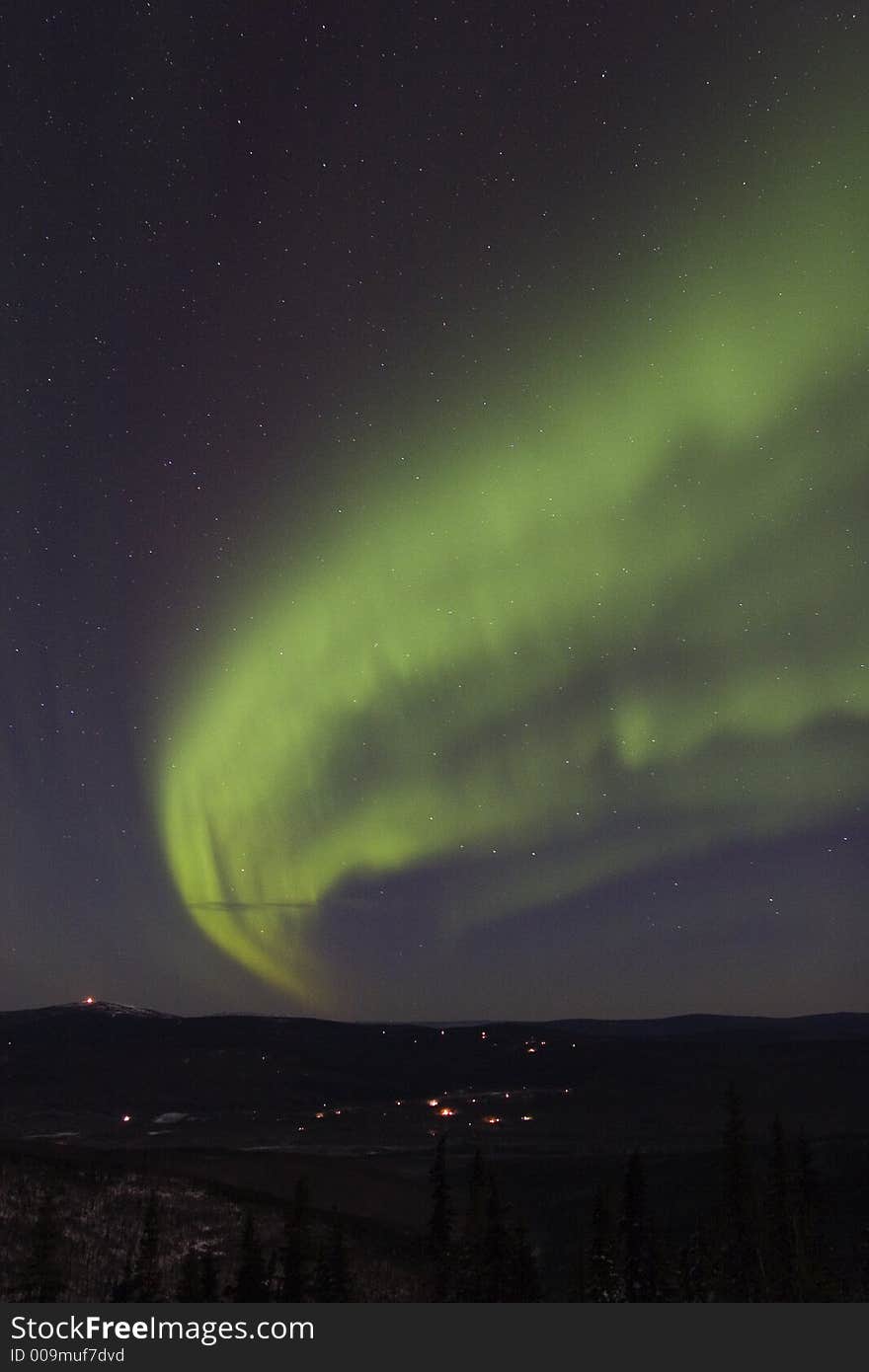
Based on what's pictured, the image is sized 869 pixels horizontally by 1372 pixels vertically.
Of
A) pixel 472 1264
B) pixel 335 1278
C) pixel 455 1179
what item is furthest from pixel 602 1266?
pixel 455 1179

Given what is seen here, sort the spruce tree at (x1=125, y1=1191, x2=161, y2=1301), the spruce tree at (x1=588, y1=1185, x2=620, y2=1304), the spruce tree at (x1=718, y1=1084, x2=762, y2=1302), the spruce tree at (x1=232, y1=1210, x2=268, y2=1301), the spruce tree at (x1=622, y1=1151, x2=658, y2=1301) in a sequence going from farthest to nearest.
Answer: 1. the spruce tree at (x1=718, y1=1084, x2=762, y2=1302)
2. the spruce tree at (x1=125, y1=1191, x2=161, y2=1301)
3. the spruce tree at (x1=622, y1=1151, x2=658, y2=1301)
4. the spruce tree at (x1=588, y1=1185, x2=620, y2=1304)
5. the spruce tree at (x1=232, y1=1210, x2=268, y2=1301)

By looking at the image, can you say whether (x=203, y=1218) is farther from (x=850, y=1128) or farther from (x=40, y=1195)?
(x=850, y=1128)

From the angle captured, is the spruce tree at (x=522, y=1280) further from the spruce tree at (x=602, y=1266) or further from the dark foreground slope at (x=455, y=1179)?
the dark foreground slope at (x=455, y=1179)

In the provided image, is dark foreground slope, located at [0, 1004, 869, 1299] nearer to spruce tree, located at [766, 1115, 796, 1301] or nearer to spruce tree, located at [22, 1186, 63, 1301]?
spruce tree, located at [766, 1115, 796, 1301]

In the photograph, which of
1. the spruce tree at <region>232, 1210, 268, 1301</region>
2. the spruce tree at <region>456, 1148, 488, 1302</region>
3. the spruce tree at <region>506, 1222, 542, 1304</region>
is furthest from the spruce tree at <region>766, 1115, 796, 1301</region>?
the spruce tree at <region>232, 1210, 268, 1301</region>

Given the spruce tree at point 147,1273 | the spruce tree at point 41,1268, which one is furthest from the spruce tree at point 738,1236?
the spruce tree at point 41,1268

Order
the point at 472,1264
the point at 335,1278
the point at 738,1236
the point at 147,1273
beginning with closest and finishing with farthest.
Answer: the point at 335,1278, the point at 147,1273, the point at 472,1264, the point at 738,1236

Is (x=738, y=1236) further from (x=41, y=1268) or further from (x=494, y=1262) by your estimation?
(x=41, y=1268)

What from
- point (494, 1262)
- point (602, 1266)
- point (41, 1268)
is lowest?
point (602, 1266)

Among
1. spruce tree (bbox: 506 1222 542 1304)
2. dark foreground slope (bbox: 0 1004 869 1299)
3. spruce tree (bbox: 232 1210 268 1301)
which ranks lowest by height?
spruce tree (bbox: 506 1222 542 1304)

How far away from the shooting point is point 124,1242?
241 ft

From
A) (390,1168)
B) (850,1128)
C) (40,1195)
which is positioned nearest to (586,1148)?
(390,1168)
